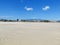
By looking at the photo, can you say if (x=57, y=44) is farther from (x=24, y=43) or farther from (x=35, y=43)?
(x=24, y=43)

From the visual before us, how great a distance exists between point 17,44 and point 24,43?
310 mm

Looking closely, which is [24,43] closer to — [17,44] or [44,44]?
[17,44]

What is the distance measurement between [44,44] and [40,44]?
170mm

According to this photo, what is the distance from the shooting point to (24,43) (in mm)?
6316

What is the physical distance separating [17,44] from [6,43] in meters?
0.50

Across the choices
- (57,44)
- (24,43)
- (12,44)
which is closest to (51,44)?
(57,44)

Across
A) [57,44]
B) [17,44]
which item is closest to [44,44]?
[57,44]

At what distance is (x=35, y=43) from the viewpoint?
20.8ft

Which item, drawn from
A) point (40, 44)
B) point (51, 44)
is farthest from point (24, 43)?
point (51, 44)

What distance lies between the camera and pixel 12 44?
20.2 ft

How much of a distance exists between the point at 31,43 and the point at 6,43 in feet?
3.47

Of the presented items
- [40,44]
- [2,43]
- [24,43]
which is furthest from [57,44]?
[2,43]

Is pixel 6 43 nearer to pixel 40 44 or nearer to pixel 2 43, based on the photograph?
pixel 2 43

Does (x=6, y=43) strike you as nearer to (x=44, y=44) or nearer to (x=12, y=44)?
(x=12, y=44)
